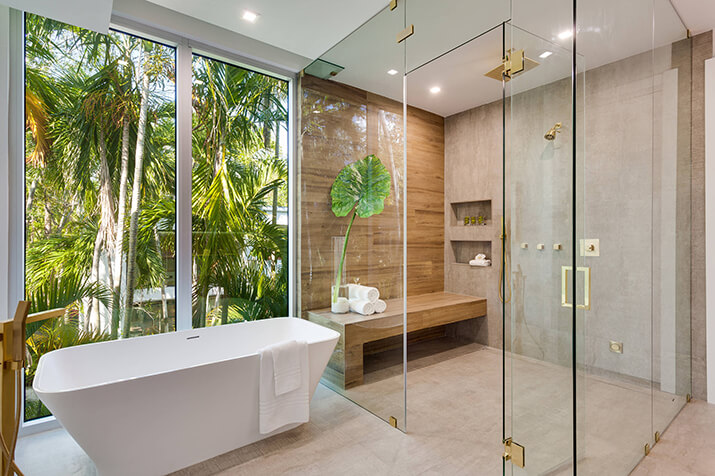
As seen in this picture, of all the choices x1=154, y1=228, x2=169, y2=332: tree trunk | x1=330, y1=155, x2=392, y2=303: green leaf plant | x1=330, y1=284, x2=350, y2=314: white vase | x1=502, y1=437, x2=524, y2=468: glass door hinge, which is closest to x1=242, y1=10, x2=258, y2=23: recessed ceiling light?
x1=330, y1=155, x2=392, y2=303: green leaf plant

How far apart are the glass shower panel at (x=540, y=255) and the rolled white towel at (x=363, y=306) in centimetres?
123

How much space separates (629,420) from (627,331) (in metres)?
0.47

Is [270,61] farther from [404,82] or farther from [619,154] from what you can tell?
[619,154]

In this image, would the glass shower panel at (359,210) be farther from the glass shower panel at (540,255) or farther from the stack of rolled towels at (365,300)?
the glass shower panel at (540,255)

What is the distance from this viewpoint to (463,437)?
2.40 metres

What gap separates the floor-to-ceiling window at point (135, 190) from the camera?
8.36 feet

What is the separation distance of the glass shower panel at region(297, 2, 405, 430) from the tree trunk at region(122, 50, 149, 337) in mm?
1357

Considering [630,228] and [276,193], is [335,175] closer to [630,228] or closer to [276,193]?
[276,193]

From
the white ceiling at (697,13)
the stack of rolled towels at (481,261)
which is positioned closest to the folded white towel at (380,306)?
the stack of rolled towels at (481,261)

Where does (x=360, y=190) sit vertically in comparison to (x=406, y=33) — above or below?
below

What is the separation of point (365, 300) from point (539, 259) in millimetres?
1479

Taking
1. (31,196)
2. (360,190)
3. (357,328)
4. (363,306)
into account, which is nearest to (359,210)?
(360,190)

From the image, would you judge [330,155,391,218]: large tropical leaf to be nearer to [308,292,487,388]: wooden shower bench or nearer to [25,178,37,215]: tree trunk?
[308,292,487,388]: wooden shower bench

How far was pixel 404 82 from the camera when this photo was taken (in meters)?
2.63
